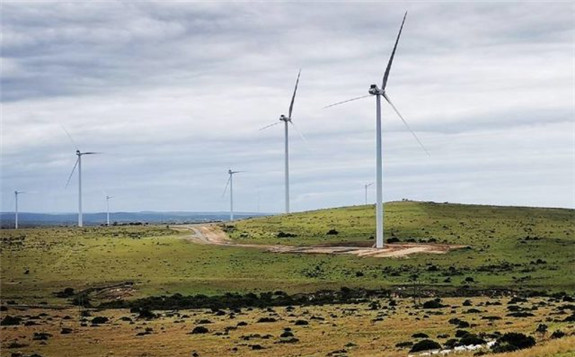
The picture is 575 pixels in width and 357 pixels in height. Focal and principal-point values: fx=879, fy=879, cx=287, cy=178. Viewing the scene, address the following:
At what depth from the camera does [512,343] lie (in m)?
49.9

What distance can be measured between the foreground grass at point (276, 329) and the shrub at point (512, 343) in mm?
1352

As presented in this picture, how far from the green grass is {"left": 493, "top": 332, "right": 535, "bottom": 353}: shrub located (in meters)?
59.9

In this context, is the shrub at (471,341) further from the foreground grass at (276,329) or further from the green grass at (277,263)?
the green grass at (277,263)

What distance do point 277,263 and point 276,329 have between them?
61379 mm

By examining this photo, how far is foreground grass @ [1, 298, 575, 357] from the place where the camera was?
2456 inches

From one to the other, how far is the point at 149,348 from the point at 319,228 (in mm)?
123082

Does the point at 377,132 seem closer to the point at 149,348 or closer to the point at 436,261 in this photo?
the point at 436,261

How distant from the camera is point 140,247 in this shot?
15962 cm

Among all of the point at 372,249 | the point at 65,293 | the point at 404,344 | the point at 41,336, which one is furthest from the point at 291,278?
the point at 404,344

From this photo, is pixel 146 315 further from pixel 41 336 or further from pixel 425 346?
pixel 425 346

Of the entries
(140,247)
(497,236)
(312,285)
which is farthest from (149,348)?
(497,236)

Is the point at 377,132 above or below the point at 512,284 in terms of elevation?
above

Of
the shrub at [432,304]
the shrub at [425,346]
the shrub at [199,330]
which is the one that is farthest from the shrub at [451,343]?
the shrub at [432,304]

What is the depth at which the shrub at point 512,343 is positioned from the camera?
48.6 metres
